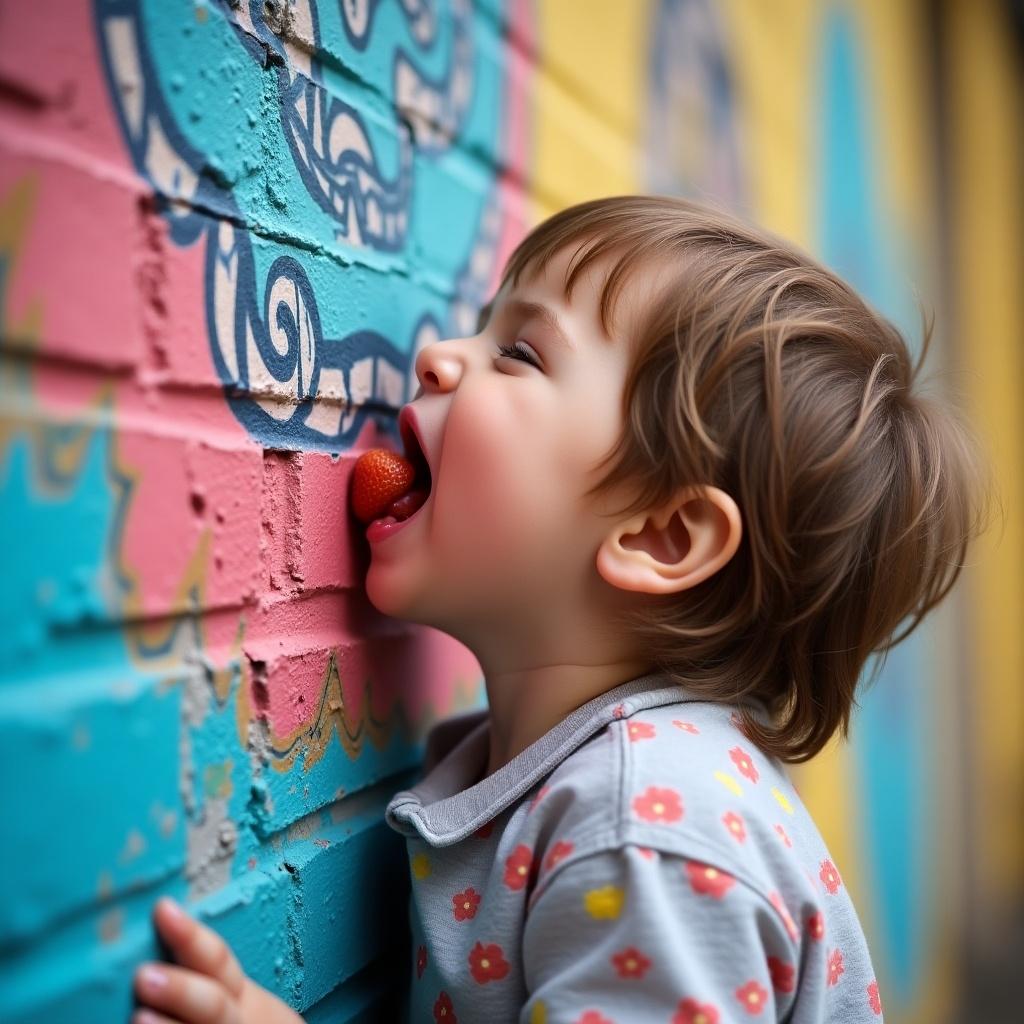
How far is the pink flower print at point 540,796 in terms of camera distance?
3.26 ft

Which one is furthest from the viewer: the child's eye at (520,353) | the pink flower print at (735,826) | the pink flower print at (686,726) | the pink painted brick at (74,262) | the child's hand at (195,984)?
the child's eye at (520,353)

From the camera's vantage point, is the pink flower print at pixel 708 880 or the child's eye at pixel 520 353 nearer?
the pink flower print at pixel 708 880

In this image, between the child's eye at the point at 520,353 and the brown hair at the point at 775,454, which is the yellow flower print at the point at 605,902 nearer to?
the brown hair at the point at 775,454

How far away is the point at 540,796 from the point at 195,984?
1.07 feet

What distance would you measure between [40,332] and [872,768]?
9.92ft

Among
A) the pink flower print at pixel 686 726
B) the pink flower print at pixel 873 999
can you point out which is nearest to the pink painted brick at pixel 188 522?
the pink flower print at pixel 686 726

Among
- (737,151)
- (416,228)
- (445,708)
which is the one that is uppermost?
(737,151)

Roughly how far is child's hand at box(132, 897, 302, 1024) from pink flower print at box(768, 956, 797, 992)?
409 millimetres

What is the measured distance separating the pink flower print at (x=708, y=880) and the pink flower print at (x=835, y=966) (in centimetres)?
25

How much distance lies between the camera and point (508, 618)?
1138mm

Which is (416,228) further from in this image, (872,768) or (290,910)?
(872,768)

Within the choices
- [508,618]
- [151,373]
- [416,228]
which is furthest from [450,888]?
[416,228]

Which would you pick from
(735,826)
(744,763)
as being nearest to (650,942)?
(735,826)

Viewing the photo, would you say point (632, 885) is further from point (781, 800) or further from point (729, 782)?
point (781, 800)
